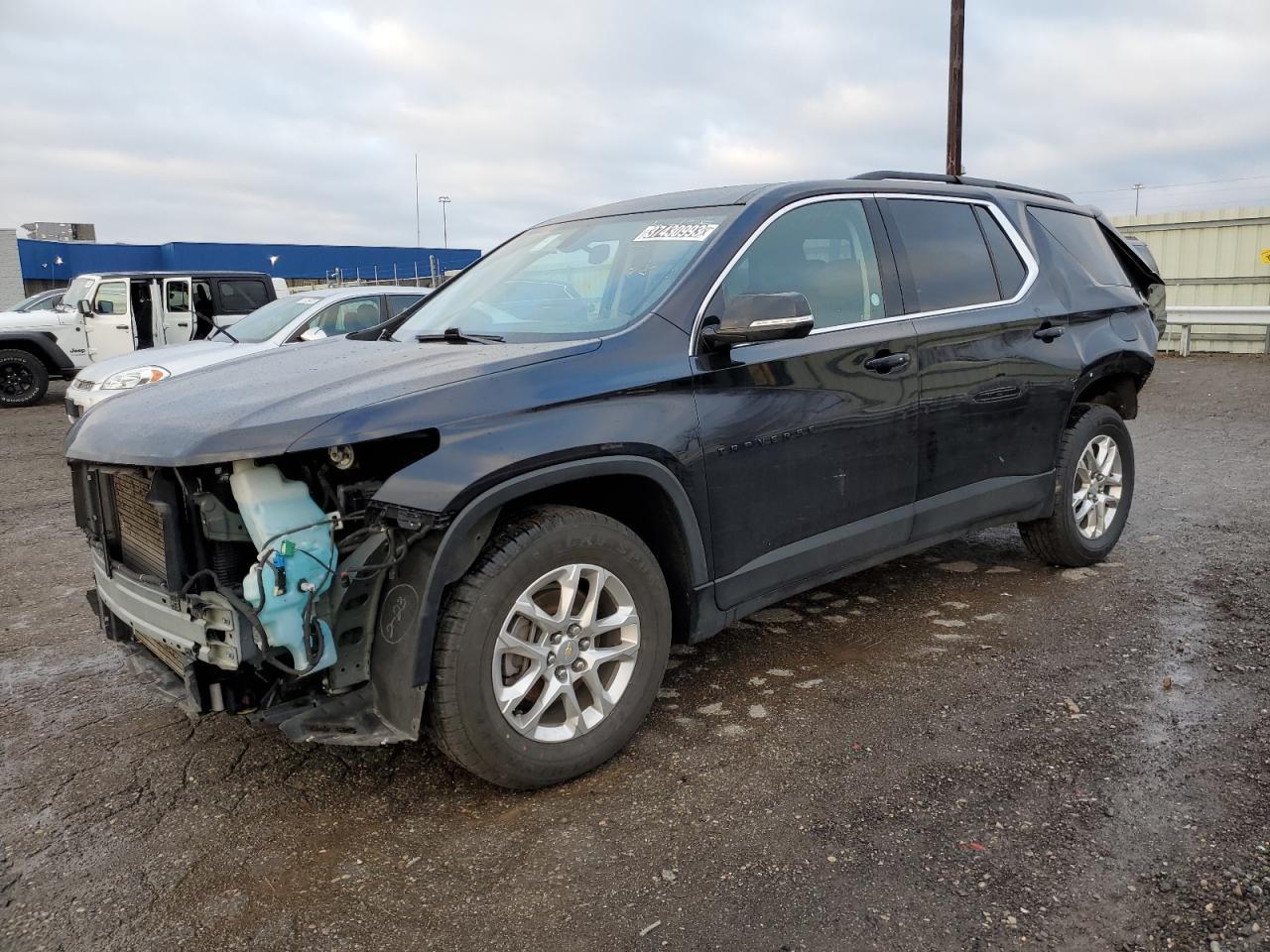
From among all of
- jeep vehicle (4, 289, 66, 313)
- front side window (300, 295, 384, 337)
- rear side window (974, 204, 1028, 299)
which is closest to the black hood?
rear side window (974, 204, 1028, 299)

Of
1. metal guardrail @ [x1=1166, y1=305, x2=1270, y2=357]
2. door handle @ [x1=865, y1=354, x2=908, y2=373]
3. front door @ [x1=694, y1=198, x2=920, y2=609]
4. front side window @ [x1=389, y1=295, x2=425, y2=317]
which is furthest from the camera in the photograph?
metal guardrail @ [x1=1166, y1=305, x2=1270, y2=357]

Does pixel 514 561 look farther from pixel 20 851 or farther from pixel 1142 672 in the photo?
pixel 1142 672

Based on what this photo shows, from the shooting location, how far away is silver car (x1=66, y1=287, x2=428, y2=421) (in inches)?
348

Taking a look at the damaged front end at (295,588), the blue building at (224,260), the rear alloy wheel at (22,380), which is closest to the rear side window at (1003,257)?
the damaged front end at (295,588)

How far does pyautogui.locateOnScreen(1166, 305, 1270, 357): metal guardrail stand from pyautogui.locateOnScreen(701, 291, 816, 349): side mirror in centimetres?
1515

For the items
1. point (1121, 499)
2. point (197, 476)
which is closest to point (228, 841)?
point (197, 476)

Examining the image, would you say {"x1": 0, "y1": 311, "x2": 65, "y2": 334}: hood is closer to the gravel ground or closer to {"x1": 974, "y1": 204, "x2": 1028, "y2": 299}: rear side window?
the gravel ground

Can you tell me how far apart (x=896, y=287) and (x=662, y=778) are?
7.00ft

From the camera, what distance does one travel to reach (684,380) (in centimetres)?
306

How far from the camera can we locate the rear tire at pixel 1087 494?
4555mm

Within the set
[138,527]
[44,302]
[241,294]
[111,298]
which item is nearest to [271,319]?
[241,294]

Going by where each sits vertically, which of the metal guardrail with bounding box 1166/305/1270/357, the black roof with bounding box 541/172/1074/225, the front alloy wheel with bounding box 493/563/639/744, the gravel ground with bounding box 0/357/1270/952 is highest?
the black roof with bounding box 541/172/1074/225

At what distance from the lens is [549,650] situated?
9.07 ft

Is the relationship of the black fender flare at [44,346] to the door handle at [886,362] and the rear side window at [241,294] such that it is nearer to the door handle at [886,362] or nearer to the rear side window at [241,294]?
the rear side window at [241,294]
